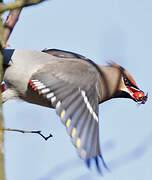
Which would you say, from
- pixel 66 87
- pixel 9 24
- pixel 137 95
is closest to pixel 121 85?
pixel 137 95

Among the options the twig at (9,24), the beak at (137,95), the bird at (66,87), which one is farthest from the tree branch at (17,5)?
the beak at (137,95)

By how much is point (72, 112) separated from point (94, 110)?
12.7 inches

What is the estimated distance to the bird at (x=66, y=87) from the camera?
108 inches

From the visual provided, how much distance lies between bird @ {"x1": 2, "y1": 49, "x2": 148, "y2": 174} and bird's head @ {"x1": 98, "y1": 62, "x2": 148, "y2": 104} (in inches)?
6.2

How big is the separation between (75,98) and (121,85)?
1187 millimetres

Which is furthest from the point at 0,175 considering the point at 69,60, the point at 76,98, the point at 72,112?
the point at 69,60

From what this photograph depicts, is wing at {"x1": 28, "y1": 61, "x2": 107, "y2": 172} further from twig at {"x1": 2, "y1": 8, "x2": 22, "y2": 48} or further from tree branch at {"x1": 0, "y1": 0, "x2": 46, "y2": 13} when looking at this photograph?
tree branch at {"x1": 0, "y1": 0, "x2": 46, "y2": 13}

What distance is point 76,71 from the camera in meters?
3.44

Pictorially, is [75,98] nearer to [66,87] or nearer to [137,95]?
[66,87]

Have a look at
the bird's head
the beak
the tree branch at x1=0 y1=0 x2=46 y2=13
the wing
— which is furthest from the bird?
the tree branch at x1=0 y1=0 x2=46 y2=13

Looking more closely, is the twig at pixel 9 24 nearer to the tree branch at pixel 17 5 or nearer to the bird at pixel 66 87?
the tree branch at pixel 17 5

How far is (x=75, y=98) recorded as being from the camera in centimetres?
310

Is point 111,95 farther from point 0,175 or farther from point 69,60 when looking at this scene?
point 0,175

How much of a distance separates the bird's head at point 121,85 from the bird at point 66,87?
0.52 ft
